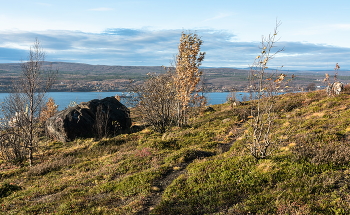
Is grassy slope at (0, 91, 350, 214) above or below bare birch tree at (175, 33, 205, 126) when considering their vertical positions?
below

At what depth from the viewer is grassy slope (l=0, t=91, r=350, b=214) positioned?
23.8 feet

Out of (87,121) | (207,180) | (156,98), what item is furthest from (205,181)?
(87,121)

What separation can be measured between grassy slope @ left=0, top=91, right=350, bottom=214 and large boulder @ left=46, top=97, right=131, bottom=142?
27.5 feet

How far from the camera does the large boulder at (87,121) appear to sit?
2566 cm

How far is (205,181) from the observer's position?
9.48 meters

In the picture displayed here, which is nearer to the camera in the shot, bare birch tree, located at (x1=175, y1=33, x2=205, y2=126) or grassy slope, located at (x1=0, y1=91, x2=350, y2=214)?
grassy slope, located at (x1=0, y1=91, x2=350, y2=214)

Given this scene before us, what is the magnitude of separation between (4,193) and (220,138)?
46.0 feet

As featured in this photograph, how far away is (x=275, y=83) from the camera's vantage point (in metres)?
9.58

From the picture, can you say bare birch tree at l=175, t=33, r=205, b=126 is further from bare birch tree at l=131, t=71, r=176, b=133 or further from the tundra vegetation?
the tundra vegetation

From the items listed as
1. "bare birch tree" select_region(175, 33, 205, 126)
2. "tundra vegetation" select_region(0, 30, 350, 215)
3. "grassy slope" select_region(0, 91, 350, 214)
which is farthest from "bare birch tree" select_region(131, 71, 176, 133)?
"grassy slope" select_region(0, 91, 350, 214)

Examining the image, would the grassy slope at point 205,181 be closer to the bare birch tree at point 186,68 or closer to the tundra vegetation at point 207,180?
the tundra vegetation at point 207,180

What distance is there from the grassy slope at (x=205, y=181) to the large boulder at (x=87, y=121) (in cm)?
838

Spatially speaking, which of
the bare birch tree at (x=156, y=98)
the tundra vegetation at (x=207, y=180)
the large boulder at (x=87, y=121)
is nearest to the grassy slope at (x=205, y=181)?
the tundra vegetation at (x=207, y=180)

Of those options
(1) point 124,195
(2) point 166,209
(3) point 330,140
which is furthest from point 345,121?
(1) point 124,195
